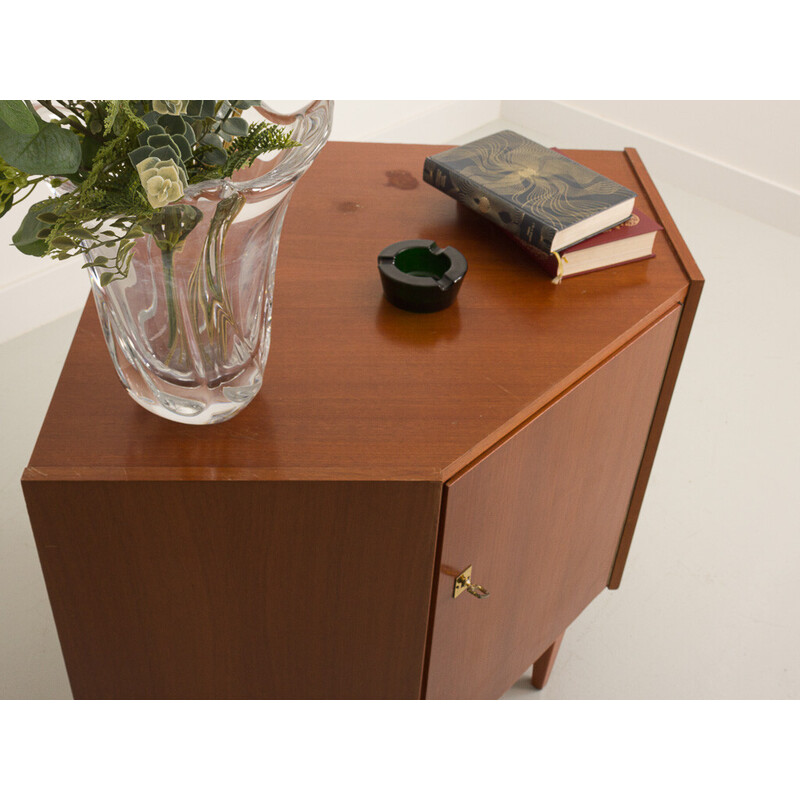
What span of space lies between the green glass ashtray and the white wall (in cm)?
186

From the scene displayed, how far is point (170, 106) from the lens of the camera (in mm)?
672

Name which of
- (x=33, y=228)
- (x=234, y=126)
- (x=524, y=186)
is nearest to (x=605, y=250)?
(x=524, y=186)

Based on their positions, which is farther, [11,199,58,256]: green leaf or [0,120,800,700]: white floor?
[0,120,800,700]: white floor

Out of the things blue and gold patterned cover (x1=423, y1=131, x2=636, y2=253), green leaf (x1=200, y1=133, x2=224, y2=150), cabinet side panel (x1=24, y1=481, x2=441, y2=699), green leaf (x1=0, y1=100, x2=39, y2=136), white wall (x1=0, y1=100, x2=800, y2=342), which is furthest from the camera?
white wall (x1=0, y1=100, x2=800, y2=342)

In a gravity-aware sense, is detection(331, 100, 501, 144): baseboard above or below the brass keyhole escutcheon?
below

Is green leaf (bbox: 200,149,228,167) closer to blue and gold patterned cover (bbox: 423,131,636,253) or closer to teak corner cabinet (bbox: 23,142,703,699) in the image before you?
teak corner cabinet (bbox: 23,142,703,699)

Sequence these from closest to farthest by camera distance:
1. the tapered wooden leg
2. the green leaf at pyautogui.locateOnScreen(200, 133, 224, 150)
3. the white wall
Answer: the green leaf at pyautogui.locateOnScreen(200, 133, 224, 150) < the tapered wooden leg < the white wall

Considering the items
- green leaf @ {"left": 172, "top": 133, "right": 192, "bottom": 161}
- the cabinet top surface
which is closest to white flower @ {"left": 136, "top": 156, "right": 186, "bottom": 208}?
green leaf @ {"left": 172, "top": 133, "right": 192, "bottom": 161}

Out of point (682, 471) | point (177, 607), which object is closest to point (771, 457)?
point (682, 471)

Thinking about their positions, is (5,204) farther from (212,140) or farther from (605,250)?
(605,250)

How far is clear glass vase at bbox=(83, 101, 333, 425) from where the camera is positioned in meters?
0.74

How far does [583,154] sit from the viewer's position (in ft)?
4.67

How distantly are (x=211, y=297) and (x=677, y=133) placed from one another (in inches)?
114
